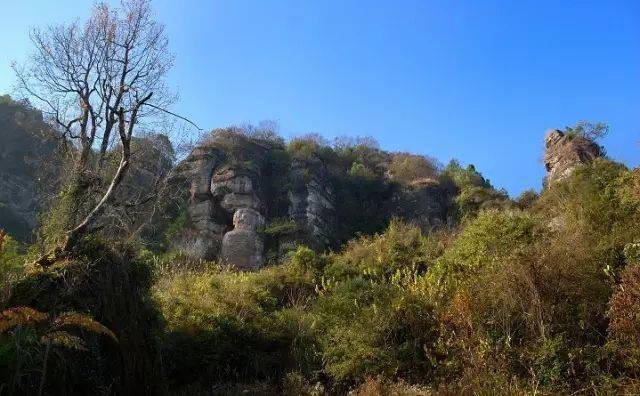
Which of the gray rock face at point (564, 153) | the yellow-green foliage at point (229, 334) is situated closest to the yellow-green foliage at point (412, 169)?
the gray rock face at point (564, 153)

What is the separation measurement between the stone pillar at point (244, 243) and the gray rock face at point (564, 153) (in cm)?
→ 1144

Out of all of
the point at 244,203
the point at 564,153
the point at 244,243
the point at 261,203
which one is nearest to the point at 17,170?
the point at 244,203

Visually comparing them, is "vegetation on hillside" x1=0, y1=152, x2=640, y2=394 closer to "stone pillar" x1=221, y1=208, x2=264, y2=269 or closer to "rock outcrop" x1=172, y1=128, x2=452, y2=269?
"stone pillar" x1=221, y1=208, x2=264, y2=269

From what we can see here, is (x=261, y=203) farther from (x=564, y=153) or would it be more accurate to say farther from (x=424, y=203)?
(x=564, y=153)

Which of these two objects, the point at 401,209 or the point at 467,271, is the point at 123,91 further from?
the point at 401,209

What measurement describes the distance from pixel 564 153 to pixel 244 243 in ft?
41.4

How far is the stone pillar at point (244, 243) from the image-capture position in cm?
2108

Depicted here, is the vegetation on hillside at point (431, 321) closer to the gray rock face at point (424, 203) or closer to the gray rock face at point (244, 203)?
the gray rock face at point (244, 203)

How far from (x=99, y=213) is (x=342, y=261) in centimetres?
720

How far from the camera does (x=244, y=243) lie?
2158 cm

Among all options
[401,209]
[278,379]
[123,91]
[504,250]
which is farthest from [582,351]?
[401,209]

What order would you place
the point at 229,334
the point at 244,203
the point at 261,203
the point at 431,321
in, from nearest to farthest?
the point at 431,321, the point at 229,334, the point at 244,203, the point at 261,203

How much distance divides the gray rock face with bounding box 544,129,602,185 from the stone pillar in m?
11.4

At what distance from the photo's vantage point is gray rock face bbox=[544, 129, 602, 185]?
17.6 meters
